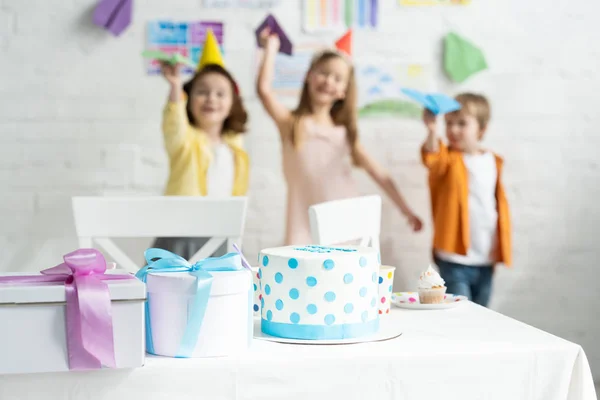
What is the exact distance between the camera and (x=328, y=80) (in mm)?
2414

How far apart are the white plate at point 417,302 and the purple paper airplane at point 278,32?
1.39 meters

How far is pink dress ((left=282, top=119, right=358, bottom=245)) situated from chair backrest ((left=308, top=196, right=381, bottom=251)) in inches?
29.7

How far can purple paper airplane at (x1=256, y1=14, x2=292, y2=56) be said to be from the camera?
242cm

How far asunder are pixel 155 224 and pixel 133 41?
1.06 meters

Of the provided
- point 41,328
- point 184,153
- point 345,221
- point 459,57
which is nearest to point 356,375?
point 41,328

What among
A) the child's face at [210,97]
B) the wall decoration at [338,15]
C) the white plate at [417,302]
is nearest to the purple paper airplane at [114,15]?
the child's face at [210,97]

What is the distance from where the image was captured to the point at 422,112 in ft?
8.15

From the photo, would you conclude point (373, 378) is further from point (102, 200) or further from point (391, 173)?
point (391, 173)

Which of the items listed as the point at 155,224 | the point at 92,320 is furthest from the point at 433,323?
the point at 155,224

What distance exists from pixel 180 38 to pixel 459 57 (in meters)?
0.91

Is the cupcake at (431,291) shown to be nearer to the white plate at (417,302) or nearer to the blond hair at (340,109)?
the white plate at (417,302)

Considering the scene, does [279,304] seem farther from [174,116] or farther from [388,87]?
[388,87]

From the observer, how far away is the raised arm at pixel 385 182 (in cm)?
246

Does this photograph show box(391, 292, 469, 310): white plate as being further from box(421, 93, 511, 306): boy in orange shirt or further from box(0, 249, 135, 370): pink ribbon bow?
box(421, 93, 511, 306): boy in orange shirt
